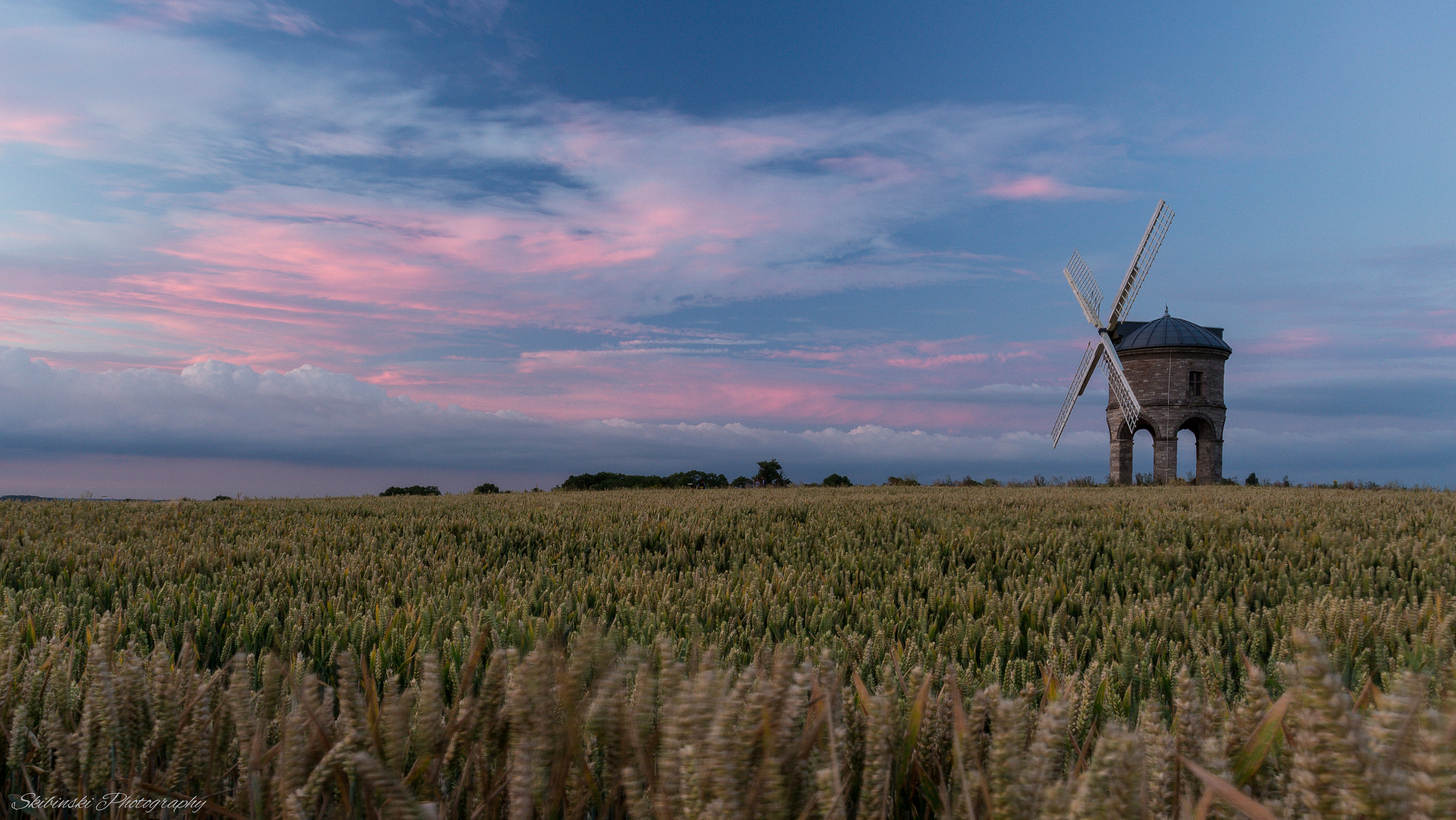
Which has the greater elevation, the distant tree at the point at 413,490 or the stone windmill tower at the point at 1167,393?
the stone windmill tower at the point at 1167,393

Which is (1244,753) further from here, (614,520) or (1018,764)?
(614,520)

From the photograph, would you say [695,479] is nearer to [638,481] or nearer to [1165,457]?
[638,481]

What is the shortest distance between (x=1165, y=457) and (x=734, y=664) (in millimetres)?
34491

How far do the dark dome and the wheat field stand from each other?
2742 centimetres

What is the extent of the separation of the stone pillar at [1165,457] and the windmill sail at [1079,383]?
179 inches

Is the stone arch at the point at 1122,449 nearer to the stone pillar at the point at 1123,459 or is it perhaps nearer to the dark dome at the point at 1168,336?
the stone pillar at the point at 1123,459

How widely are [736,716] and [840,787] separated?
0.21m

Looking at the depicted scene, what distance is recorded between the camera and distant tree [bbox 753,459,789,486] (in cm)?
2242

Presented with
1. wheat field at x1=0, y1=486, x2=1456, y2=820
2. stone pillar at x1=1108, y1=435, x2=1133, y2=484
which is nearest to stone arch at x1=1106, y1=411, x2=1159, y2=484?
stone pillar at x1=1108, y1=435, x2=1133, y2=484

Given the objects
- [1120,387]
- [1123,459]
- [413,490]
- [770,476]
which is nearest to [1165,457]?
[1123,459]

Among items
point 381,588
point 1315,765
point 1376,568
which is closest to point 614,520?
point 381,588

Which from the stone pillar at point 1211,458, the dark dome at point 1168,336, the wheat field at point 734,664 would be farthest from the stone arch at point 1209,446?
the wheat field at point 734,664

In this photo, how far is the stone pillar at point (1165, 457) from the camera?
1260 inches

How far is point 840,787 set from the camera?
1085 mm
